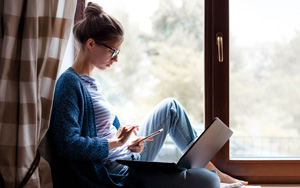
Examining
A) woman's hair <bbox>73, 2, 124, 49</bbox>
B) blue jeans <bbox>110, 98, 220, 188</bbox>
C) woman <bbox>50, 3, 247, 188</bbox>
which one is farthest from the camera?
blue jeans <bbox>110, 98, 220, 188</bbox>

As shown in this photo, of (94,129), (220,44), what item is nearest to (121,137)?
(94,129)

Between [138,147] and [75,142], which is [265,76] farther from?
[75,142]

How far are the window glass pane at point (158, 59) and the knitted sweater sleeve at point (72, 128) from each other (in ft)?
1.72

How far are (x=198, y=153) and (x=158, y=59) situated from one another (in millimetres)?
634

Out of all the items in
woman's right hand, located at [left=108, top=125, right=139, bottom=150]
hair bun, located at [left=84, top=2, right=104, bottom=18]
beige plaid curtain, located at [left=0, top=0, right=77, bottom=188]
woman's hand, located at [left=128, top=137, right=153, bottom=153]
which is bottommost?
woman's hand, located at [left=128, top=137, right=153, bottom=153]

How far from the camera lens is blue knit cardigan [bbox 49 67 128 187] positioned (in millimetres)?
1462

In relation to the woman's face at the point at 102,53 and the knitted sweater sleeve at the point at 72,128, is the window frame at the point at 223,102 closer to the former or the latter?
the woman's face at the point at 102,53

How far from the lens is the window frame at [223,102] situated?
2.02 metres

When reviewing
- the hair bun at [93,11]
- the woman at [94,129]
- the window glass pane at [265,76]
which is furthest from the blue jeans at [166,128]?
the hair bun at [93,11]

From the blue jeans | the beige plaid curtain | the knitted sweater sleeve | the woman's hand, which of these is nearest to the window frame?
the blue jeans

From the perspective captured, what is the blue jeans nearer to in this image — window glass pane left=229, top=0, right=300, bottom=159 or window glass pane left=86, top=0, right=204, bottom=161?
window glass pane left=86, top=0, right=204, bottom=161

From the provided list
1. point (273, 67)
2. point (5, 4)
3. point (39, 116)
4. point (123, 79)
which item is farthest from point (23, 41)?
point (273, 67)

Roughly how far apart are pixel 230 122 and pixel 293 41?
53cm

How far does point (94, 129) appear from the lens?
1.60 metres
